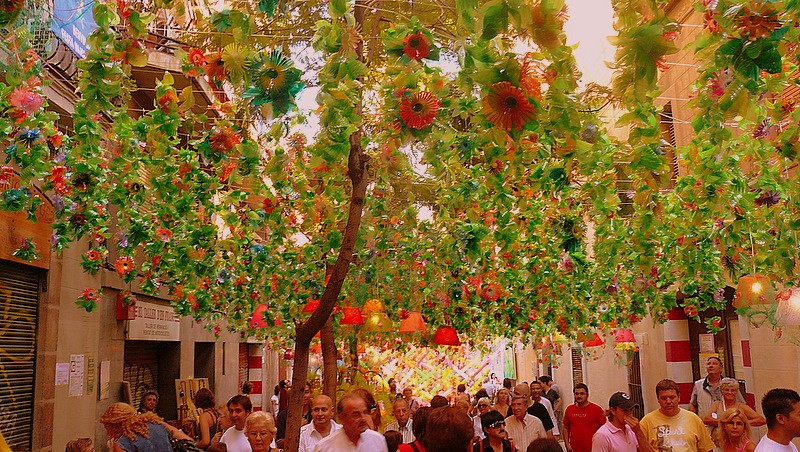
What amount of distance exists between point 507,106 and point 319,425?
414 centimetres

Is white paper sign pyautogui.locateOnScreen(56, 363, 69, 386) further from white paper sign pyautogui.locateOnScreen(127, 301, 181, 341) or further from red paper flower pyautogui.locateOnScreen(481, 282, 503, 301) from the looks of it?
red paper flower pyautogui.locateOnScreen(481, 282, 503, 301)

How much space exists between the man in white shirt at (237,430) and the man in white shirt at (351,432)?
1766mm

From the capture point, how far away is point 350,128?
5359mm

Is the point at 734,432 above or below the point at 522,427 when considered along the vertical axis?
above

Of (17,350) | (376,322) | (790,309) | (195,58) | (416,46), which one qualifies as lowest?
(17,350)

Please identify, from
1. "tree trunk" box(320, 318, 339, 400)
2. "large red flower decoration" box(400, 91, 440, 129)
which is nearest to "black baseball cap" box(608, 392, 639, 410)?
"tree trunk" box(320, 318, 339, 400)

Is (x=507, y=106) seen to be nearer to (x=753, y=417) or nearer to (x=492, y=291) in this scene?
(x=753, y=417)

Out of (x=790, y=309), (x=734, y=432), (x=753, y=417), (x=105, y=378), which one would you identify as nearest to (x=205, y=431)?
(x=105, y=378)

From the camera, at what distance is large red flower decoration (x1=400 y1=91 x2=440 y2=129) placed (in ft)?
16.7

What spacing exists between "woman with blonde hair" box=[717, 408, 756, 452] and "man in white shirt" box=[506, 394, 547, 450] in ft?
9.78

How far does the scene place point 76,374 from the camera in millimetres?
11547

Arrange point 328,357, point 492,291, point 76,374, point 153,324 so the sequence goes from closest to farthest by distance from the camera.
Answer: point 328,357, point 76,374, point 492,291, point 153,324

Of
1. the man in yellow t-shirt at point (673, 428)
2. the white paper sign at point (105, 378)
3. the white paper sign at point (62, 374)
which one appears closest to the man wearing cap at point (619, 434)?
the man in yellow t-shirt at point (673, 428)

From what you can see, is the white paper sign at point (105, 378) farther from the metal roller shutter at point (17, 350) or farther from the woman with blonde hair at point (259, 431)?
the woman with blonde hair at point (259, 431)
